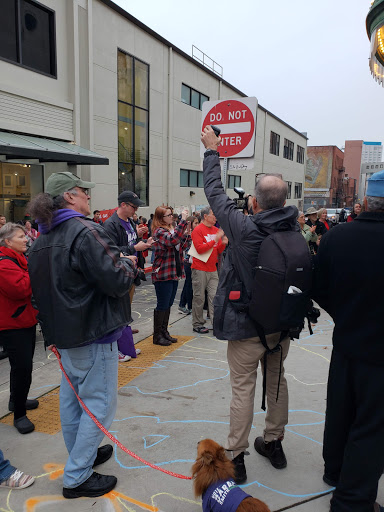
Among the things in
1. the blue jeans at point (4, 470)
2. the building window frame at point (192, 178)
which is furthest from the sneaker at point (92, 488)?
the building window frame at point (192, 178)

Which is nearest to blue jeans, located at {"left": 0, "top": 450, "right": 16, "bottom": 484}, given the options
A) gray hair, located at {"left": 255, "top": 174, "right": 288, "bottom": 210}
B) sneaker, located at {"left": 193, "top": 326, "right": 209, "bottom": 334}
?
gray hair, located at {"left": 255, "top": 174, "right": 288, "bottom": 210}

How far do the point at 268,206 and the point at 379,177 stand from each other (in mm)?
655

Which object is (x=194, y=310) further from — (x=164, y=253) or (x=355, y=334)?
(x=355, y=334)

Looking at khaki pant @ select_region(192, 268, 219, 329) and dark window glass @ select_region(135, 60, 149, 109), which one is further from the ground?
dark window glass @ select_region(135, 60, 149, 109)

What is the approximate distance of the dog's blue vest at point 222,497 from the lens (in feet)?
5.68

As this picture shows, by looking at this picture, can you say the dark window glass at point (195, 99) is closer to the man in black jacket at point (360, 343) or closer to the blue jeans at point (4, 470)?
the man in black jacket at point (360, 343)

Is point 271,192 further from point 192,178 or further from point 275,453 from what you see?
point 192,178

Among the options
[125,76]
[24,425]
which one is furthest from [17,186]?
[24,425]

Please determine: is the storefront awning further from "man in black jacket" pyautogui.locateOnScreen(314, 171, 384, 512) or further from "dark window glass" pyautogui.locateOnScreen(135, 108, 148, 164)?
"man in black jacket" pyautogui.locateOnScreen(314, 171, 384, 512)

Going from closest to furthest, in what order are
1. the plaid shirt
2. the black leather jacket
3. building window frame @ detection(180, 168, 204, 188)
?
the black leather jacket → the plaid shirt → building window frame @ detection(180, 168, 204, 188)

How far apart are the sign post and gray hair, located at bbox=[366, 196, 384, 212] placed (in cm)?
275

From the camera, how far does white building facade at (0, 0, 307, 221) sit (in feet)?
35.9

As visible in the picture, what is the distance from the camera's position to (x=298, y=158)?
140ft

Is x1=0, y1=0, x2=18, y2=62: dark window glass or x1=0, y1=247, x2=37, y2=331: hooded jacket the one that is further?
x1=0, y1=0, x2=18, y2=62: dark window glass
